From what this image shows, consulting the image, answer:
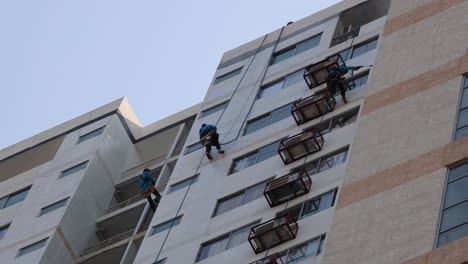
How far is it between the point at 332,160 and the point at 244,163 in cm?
489

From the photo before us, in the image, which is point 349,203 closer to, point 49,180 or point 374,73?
point 374,73

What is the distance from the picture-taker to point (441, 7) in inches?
1735

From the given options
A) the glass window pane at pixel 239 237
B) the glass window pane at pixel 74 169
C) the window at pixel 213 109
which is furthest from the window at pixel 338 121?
the glass window pane at pixel 74 169

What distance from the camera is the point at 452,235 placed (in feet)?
102

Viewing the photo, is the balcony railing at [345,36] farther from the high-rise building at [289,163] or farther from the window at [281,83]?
the window at [281,83]

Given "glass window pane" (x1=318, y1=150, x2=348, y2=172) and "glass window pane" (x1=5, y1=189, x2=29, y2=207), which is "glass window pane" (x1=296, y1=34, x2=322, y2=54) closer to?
"glass window pane" (x1=318, y1=150, x2=348, y2=172)

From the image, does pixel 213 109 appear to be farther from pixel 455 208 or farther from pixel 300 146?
pixel 455 208

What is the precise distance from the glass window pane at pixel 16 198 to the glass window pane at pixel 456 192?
28.8m


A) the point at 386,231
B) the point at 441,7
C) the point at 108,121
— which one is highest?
the point at 108,121

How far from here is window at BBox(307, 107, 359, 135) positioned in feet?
144

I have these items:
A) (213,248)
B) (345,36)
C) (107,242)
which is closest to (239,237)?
(213,248)

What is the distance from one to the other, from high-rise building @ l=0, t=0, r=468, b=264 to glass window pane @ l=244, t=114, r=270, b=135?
75 millimetres

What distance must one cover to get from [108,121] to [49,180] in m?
4.72

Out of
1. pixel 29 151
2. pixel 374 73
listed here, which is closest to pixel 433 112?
pixel 374 73
